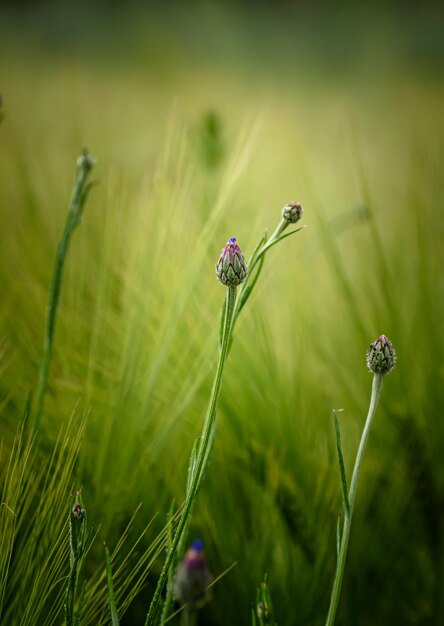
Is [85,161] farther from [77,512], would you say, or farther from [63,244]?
[77,512]

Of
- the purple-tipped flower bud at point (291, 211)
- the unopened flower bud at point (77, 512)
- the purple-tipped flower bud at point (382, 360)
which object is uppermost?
the purple-tipped flower bud at point (291, 211)

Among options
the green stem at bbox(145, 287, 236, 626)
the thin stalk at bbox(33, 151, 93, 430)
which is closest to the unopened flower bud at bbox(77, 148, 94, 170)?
the thin stalk at bbox(33, 151, 93, 430)

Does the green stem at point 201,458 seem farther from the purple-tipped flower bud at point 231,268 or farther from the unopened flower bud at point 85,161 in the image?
the unopened flower bud at point 85,161

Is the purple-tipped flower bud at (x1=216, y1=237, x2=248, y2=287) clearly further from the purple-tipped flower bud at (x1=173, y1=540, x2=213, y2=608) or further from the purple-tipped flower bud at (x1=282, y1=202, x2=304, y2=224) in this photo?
the purple-tipped flower bud at (x1=173, y1=540, x2=213, y2=608)

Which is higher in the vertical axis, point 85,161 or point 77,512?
point 85,161

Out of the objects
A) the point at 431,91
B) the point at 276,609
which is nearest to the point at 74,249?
the point at 276,609

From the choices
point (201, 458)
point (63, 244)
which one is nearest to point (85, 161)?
point (63, 244)

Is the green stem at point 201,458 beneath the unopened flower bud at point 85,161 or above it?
beneath

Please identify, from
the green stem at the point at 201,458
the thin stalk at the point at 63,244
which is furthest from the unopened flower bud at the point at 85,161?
the green stem at the point at 201,458
